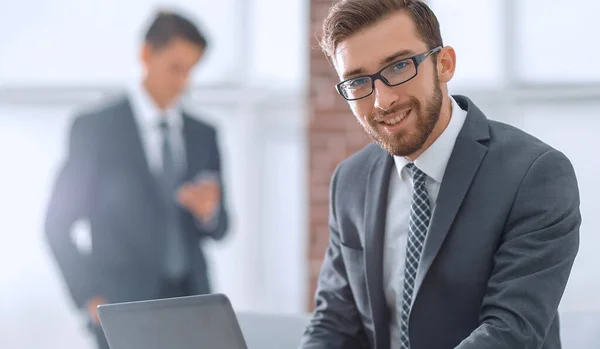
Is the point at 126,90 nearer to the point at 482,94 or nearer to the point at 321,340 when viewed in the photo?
the point at 482,94

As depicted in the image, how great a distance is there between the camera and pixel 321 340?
1.93 m

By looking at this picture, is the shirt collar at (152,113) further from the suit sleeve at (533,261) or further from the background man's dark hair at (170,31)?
the suit sleeve at (533,261)

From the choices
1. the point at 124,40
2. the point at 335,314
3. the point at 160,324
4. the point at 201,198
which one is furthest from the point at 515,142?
the point at 124,40

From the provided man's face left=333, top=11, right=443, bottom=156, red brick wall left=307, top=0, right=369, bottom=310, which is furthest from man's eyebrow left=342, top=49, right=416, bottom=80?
red brick wall left=307, top=0, right=369, bottom=310

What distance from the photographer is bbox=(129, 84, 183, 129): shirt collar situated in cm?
359

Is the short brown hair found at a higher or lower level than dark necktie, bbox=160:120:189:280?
higher


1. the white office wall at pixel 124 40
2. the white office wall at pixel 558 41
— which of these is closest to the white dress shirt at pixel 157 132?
the white office wall at pixel 124 40

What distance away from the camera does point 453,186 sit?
69.6 inches

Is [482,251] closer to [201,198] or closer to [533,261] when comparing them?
[533,261]

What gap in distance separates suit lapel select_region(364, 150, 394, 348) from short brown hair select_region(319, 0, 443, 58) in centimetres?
34

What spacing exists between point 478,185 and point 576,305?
2.07 metres

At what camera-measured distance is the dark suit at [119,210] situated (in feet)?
10.8

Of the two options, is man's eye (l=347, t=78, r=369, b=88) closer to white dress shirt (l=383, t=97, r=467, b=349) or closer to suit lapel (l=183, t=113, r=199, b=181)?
white dress shirt (l=383, t=97, r=467, b=349)

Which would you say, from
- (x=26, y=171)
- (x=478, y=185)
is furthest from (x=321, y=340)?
(x=26, y=171)
